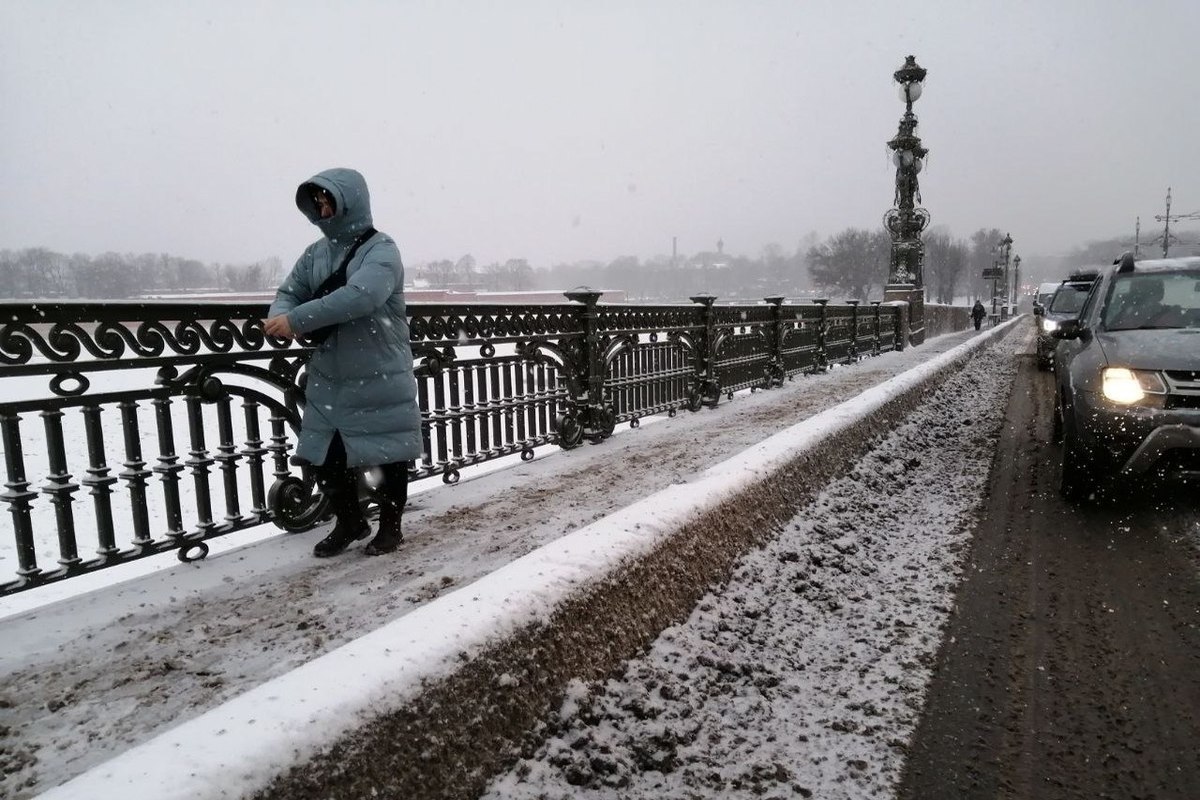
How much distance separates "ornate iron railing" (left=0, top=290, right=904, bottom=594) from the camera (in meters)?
3.17

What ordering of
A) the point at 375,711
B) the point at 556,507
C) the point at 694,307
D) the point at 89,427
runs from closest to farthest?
the point at 375,711, the point at 89,427, the point at 556,507, the point at 694,307

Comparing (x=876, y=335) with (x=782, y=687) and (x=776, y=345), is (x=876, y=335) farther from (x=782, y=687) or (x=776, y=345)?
(x=782, y=687)

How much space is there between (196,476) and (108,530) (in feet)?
1.63

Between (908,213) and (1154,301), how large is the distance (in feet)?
77.7

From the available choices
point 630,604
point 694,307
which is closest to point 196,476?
point 630,604

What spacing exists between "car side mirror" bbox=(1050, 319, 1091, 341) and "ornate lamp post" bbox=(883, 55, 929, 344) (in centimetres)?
2179

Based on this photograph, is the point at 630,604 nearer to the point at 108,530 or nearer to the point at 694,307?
the point at 108,530

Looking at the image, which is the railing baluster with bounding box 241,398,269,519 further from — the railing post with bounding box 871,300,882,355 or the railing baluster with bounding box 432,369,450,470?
the railing post with bounding box 871,300,882,355

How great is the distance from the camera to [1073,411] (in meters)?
4.84

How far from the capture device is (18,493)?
3.06 m

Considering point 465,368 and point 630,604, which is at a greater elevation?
point 465,368

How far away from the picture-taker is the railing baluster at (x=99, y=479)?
3334 millimetres

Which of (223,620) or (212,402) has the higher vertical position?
(212,402)

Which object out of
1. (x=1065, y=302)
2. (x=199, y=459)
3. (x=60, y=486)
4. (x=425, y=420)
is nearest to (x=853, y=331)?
(x=1065, y=302)
